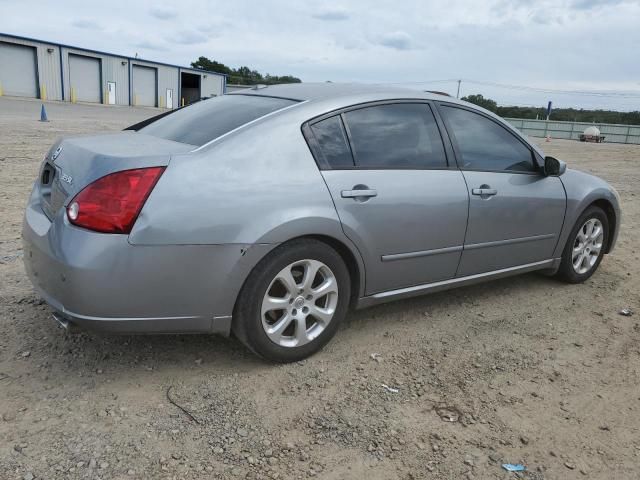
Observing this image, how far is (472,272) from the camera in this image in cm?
401

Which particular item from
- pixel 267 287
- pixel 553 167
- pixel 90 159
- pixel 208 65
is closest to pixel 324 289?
pixel 267 287

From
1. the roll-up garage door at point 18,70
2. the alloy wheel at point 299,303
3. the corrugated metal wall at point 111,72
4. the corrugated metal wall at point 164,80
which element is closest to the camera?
the alloy wheel at point 299,303

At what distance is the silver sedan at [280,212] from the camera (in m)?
2.62

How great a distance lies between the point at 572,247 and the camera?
4770 millimetres

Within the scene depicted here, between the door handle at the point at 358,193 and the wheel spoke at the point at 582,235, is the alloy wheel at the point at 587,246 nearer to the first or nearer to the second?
the wheel spoke at the point at 582,235

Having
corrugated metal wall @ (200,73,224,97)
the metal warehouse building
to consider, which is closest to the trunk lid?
the metal warehouse building

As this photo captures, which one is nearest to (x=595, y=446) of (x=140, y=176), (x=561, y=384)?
(x=561, y=384)

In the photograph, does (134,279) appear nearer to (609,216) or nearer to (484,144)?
(484,144)

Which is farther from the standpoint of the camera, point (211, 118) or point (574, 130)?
point (574, 130)

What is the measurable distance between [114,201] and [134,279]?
38 cm

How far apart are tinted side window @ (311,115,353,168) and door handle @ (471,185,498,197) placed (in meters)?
1.03

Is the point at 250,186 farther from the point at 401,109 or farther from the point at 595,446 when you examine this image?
the point at 595,446

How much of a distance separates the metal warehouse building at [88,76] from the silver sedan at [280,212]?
112 ft

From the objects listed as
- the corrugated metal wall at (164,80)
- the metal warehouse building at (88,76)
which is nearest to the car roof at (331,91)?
the metal warehouse building at (88,76)
